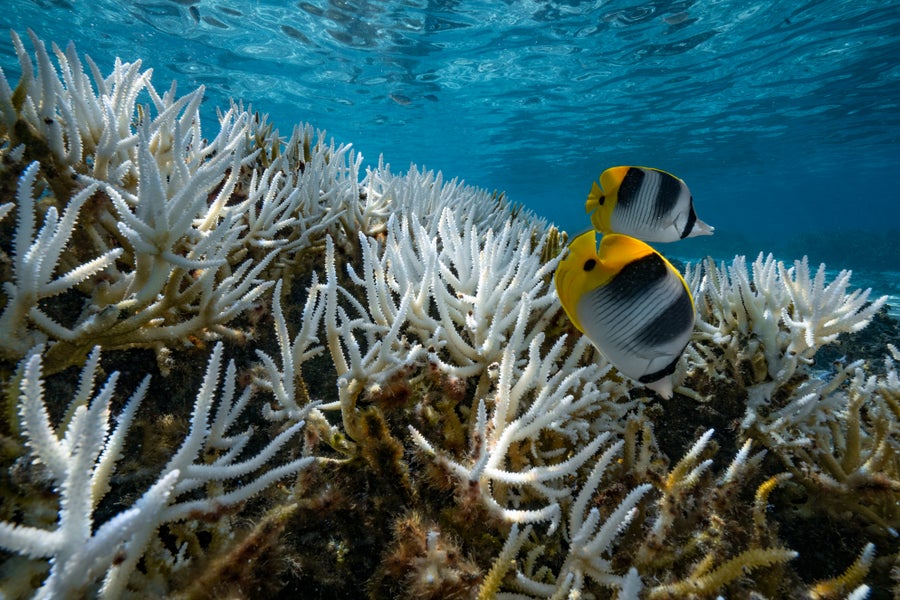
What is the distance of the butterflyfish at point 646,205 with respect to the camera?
2.28 metres

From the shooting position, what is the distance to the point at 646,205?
7.58 feet

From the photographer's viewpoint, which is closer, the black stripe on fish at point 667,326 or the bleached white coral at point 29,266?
the black stripe on fish at point 667,326

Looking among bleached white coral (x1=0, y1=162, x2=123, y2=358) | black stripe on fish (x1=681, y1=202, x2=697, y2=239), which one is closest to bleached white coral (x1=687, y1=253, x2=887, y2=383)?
black stripe on fish (x1=681, y1=202, x2=697, y2=239)

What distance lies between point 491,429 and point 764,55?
79.7 ft

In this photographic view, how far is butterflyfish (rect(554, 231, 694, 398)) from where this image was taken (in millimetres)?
1390

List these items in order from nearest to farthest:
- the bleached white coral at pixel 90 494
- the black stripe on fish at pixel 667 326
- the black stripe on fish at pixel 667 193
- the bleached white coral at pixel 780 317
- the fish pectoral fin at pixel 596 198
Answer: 1. the bleached white coral at pixel 90 494
2. the black stripe on fish at pixel 667 326
3. the black stripe on fish at pixel 667 193
4. the fish pectoral fin at pixel 596 198
5. the bleached white coral at pixel 780 317

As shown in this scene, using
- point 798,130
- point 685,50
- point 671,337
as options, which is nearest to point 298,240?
point 671,337

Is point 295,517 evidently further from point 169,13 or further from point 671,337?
point 169,13

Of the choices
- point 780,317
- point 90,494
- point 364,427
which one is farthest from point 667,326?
point 780,317

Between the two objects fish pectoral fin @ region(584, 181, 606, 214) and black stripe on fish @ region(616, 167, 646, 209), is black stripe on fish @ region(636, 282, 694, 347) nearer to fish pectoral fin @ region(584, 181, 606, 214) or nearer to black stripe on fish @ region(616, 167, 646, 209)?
black stripe on fish @ region(616, 167, 646, 209)

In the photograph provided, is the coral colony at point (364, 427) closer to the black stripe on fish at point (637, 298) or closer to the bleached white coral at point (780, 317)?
the bleached white coral at point (780, 317)

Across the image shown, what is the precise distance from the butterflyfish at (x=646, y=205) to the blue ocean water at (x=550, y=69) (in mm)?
4963

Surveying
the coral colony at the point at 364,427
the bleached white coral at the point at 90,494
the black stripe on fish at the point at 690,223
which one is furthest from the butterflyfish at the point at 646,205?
the bleached white coral at the point at 90,494

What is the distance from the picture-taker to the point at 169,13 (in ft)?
53.5
